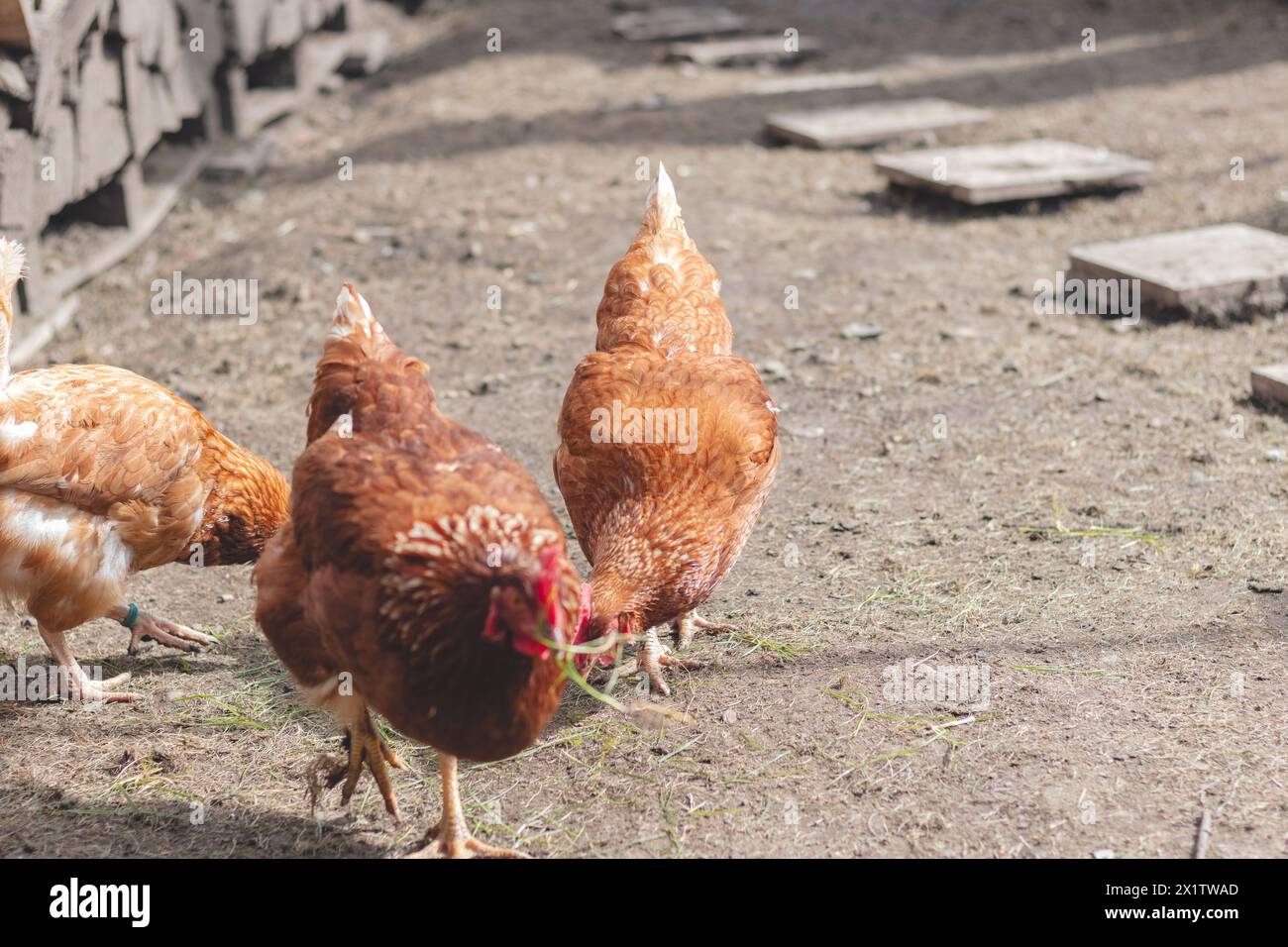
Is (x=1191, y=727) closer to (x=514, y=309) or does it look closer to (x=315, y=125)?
(x=514, y=309)

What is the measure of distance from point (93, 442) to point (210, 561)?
0.58 m

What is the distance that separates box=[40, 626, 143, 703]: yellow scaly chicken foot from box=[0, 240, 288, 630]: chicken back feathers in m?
0.13

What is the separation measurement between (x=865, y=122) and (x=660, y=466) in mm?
6667

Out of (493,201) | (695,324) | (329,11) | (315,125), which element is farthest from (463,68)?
(695,324)

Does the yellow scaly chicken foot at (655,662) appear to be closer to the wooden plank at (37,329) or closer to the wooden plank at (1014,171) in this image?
the wooden plank at (37,329)

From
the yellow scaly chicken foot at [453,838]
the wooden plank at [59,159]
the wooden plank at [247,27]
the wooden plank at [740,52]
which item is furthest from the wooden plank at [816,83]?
the yellow scaly chicken foot at [453,838]

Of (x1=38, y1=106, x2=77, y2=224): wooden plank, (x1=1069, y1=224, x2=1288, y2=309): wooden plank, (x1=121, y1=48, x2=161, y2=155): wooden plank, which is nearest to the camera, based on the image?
(x1=1069, y1=224, x2=1288, y2=309): wooden plank

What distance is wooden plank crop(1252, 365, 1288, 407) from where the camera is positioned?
5.04 metres

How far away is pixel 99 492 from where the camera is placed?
3.50 meters

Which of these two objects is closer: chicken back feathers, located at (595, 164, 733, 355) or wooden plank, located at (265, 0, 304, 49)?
chicken back feathers, located at (595, 164, 733, 355)

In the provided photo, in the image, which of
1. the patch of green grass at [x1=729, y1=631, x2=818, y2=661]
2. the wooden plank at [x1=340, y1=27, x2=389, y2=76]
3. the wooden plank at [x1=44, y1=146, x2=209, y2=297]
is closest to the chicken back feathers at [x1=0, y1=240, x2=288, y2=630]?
the patch of green grass at [x1=729, y1=631, x2=818, y2=661]

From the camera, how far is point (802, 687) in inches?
140

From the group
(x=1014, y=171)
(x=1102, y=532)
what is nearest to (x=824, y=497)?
(x=1102, y=532)

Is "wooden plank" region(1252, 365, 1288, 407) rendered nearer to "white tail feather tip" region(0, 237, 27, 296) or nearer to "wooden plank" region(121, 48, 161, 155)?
"white tail feather tip" region(0, 237, 27, 296)
